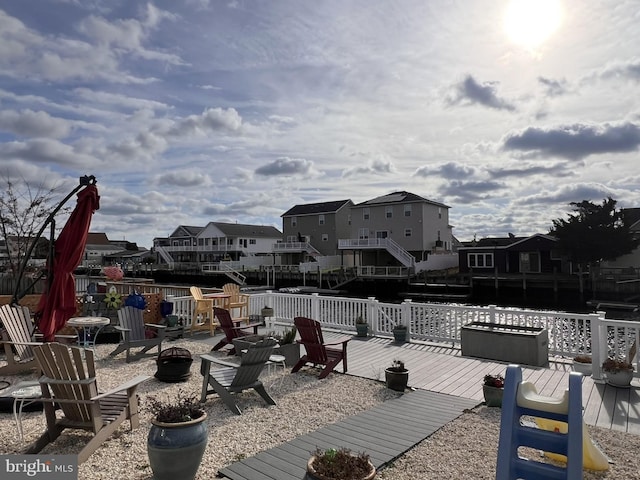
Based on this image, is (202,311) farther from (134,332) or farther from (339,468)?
(339,468)

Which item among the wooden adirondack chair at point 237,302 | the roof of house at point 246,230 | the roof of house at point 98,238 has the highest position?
the roof of house at point 98,238

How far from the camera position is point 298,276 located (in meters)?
44.8

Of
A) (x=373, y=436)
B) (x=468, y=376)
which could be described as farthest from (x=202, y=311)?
(x=373, y=436)

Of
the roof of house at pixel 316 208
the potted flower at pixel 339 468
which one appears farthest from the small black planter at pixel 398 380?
the roof of house at pixel 316 208

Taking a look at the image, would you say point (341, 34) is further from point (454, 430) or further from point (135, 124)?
point (454, 430)

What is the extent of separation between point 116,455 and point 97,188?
13.9ft

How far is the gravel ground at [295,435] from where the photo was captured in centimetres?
369

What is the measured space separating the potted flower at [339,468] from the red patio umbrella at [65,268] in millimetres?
4909

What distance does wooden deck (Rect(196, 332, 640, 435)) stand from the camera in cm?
528

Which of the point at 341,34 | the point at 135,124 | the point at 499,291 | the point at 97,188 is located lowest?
the point at 499,291

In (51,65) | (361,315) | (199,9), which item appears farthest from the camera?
(361,315)

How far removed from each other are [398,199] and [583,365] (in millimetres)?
38610

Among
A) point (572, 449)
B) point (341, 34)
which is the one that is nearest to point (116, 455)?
point (572, 449)

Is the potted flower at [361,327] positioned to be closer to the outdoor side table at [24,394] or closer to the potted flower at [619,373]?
the potted flower at [619,373]
